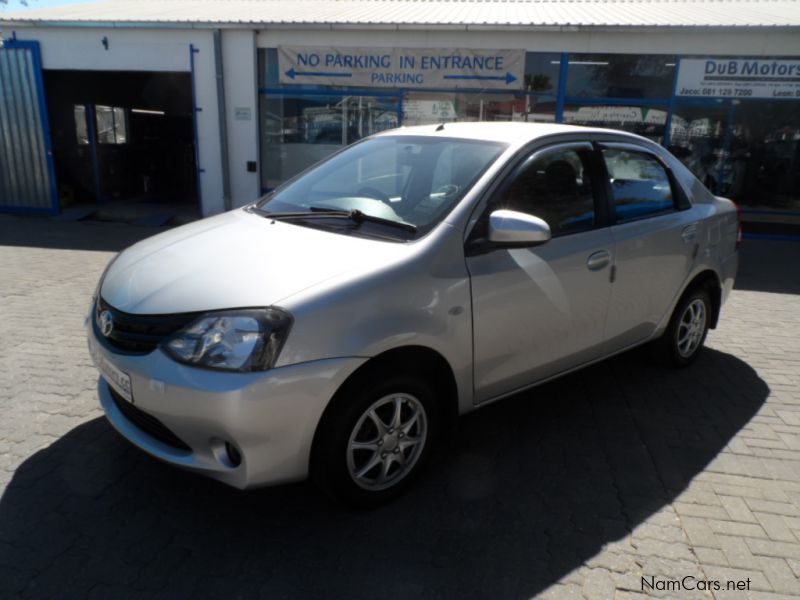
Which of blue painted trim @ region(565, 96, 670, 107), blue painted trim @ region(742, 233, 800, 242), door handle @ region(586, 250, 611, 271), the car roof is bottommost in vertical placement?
blue painted trim @ region(742, 233, 800, 242)

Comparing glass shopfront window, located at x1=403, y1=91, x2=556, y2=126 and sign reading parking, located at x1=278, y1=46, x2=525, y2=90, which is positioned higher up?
sign reading parking, located at x1=278, y1=46, x2=525, y2=90

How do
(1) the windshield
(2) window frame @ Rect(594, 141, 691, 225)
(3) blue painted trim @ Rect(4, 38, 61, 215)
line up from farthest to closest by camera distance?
(3) blue painted trim @ Rect(4, 38, 61, 215) → (2) window frame @ Rect(594, 141, 691, 225) → (1) the windshield

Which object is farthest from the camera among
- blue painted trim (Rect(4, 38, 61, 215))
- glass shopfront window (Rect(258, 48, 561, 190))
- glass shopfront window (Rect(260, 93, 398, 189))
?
blue painted trim (Rect(4, 38, 61, 215))

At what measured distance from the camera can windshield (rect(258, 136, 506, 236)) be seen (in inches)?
121

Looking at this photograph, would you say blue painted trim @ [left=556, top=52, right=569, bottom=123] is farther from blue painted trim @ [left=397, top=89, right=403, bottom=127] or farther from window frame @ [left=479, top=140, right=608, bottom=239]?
window frame @ [left=479, top=140, right=608, bottom=239]

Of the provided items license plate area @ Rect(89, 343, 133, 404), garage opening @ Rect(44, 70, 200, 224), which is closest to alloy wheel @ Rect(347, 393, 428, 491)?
license plate area @ Rect(89, 343, 133, 404)

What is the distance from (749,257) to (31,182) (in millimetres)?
12872

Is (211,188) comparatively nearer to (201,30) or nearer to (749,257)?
(201,30)

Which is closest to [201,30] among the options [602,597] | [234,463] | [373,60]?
[373,60]

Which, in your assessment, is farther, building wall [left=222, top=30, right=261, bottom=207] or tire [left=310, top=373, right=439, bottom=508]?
building wall [left=222, top=30, right=261, bottom=207]

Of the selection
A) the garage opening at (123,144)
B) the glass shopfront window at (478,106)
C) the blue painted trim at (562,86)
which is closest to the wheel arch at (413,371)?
the glass shopfront window at (478,106)

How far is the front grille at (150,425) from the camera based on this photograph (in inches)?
101

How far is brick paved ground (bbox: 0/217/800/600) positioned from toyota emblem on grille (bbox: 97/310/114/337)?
78cm

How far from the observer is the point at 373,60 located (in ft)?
34.7
